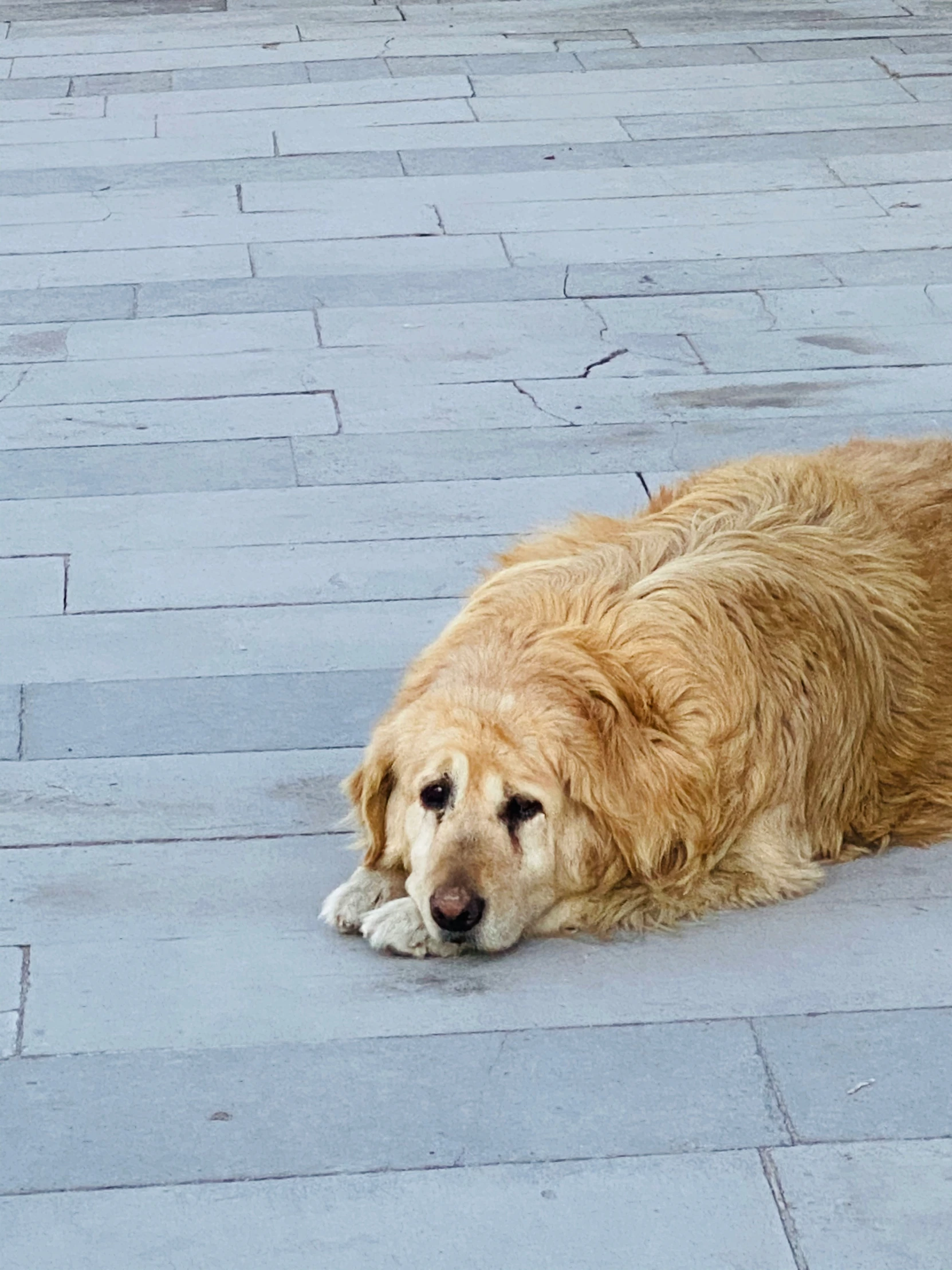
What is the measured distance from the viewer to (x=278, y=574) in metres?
5.31

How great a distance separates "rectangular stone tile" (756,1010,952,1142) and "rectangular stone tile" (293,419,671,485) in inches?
103

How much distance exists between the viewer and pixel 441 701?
3.84m

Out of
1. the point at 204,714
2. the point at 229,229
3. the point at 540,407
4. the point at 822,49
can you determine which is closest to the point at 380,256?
the point at 229,229

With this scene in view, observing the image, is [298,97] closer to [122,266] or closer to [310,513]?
[122,266]

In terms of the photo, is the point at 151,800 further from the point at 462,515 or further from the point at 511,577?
the point at 462,515

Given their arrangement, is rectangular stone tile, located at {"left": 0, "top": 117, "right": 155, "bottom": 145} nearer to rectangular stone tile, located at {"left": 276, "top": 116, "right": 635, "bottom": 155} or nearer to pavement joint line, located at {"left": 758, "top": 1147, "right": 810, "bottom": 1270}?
rectangular stone tile, located at {"left": 276, "top": 116, "right": 635, "bottom": 155}

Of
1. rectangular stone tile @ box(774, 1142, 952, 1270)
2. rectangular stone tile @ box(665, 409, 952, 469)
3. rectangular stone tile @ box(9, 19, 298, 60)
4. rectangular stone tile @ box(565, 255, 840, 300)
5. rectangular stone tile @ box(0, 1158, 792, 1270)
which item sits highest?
rectangular stone tile @ box(774, 1142, 952, 1270)

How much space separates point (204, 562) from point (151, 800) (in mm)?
1213

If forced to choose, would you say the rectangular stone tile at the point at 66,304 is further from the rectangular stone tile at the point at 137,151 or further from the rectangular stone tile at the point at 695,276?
the rectangular stone tile at the point at 695,276

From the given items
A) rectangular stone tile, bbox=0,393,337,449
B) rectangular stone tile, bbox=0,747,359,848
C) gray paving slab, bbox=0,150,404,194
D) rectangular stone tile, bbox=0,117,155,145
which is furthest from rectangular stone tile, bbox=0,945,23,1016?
rectangular stone tile, bbox=0,117,155,145

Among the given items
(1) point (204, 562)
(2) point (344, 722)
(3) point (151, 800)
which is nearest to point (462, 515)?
(1) point (204, 562)

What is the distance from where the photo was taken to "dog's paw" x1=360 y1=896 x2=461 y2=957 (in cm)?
375

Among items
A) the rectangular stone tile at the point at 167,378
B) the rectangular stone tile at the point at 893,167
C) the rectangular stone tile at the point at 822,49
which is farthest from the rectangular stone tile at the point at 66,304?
the rectangular stone tile at the point at 822,49

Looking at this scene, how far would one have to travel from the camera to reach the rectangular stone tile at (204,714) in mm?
4531
